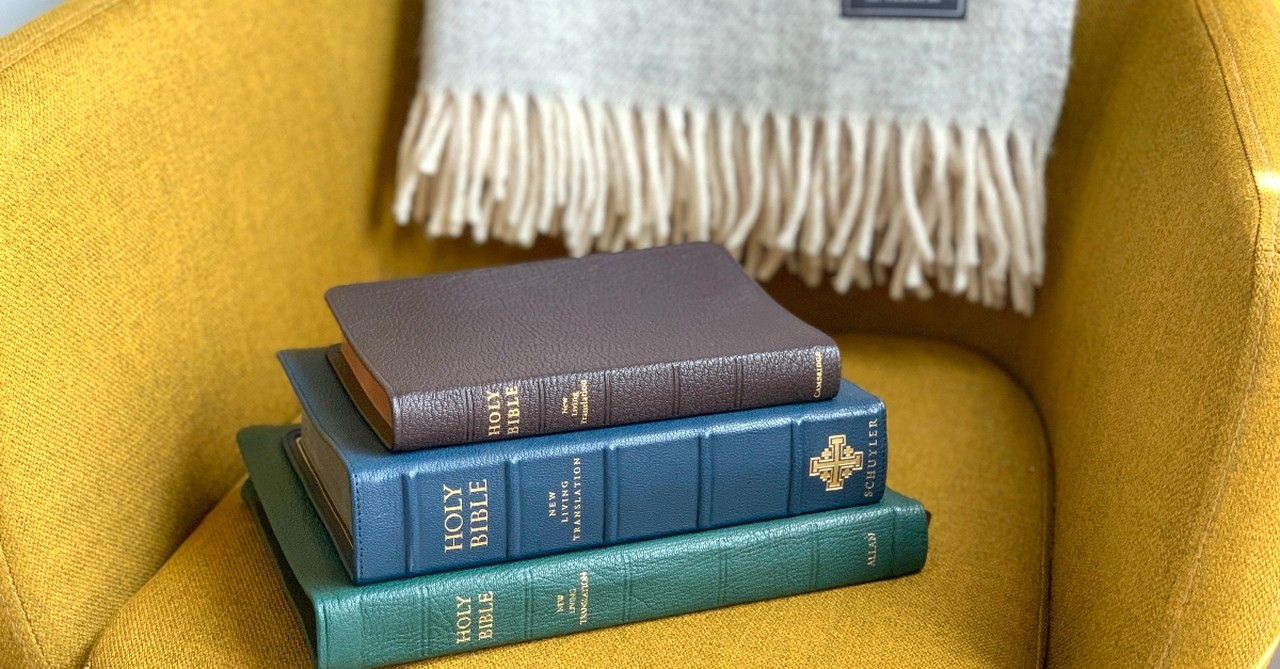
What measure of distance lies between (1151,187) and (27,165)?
595 mm

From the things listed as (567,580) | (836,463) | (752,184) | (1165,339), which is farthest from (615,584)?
(752,184)

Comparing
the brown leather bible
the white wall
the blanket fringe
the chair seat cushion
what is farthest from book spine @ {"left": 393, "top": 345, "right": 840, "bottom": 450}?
the white wall

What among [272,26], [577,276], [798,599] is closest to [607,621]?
[798,599]

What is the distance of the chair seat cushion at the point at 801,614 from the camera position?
606 millimetres

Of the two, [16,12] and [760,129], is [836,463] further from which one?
[16,12]

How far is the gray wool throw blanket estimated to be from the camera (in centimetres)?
89

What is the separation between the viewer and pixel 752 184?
37.2 inches

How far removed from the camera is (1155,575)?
0.55 meters

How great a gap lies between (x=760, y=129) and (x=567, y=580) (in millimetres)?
439

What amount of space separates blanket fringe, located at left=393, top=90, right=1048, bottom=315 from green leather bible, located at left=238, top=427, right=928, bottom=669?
29cm

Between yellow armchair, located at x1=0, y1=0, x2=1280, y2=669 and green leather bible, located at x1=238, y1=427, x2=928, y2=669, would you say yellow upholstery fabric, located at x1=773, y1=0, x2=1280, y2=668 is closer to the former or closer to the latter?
yellow armchair, located at x1=0, y1=0, x2=1280, y2=669

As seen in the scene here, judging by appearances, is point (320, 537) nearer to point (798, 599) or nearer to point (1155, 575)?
point (798, 599)

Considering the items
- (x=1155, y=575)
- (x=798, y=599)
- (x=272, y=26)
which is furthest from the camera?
(x=272, y=26)

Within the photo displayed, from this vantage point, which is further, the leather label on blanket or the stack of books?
the leather label on blanket
